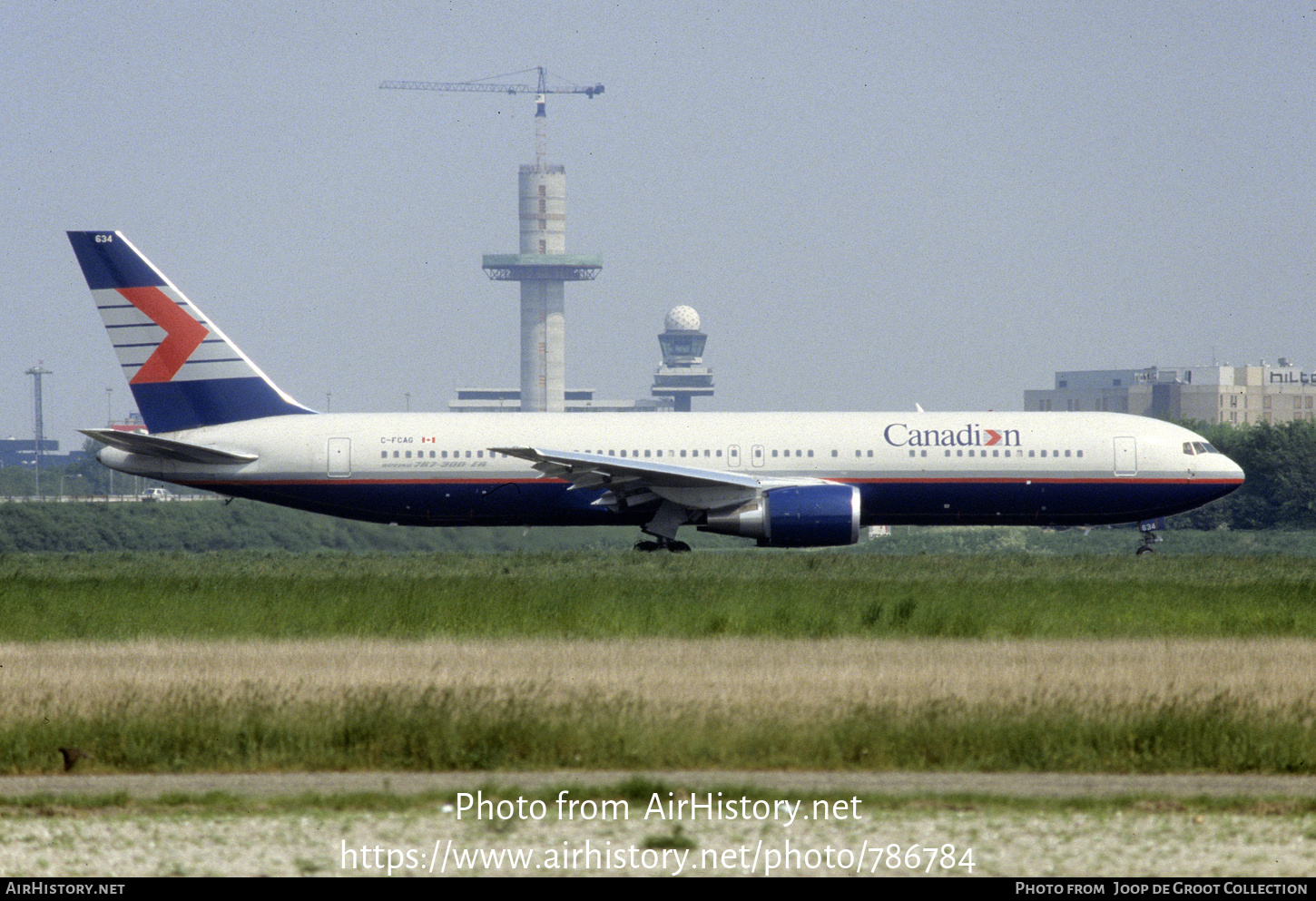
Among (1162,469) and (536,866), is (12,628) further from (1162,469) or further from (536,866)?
(1162,469)

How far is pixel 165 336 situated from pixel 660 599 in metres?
19.0

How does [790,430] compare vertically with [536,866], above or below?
above

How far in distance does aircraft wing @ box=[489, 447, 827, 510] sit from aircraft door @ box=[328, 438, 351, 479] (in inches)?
182

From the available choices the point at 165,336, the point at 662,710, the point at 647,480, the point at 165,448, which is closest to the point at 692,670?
the point at 662,710

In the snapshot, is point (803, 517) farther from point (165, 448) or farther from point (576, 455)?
point (165, 448)

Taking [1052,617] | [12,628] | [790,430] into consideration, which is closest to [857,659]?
[1052,617]

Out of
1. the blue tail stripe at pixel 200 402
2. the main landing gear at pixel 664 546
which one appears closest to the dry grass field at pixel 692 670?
the main landing gear at pixel 664 546

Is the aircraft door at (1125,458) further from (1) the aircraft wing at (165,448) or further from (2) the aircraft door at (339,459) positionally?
(1) the aircraft wing at (165,448)

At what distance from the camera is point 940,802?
11617mm

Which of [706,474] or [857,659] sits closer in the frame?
[857,659]

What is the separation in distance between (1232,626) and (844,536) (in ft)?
44.2

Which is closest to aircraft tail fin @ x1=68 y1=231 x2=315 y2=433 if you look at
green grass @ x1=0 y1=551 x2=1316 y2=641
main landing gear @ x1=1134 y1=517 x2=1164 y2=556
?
green grass @ x1=0 y1=551 x2=1316 y2=641

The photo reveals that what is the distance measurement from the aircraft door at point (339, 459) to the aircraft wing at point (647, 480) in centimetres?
464

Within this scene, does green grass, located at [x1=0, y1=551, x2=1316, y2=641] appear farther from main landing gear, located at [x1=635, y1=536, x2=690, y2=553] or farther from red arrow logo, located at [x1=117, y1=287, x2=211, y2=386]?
red arrow logo, located at [x1=117, y1=287, x2=211, y2=386]
